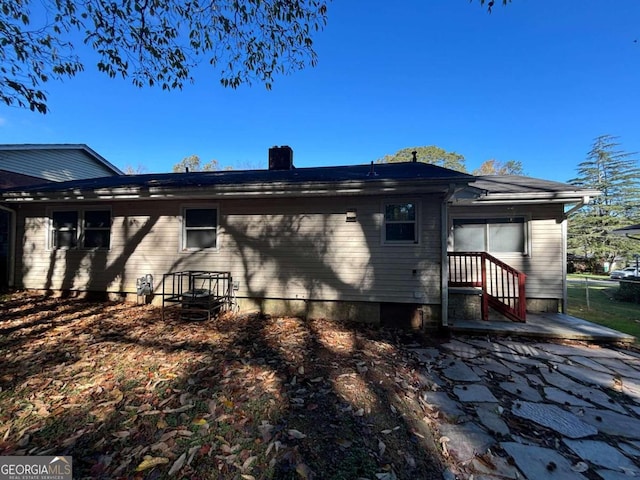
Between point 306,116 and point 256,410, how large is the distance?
14.4 meters

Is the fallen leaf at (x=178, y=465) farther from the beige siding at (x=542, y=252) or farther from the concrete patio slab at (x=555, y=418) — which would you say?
the beige siding at (x=542, y=252)

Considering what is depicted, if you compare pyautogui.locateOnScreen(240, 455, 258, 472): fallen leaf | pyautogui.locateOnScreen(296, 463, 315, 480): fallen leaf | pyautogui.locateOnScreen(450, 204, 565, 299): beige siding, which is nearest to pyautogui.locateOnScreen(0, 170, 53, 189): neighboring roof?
pyautogui.locateOnScreen(240, 455, 258, 472): fallen leaf

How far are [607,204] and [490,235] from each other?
96.8ft

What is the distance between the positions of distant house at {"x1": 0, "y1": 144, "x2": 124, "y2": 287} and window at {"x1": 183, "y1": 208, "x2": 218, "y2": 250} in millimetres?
8050

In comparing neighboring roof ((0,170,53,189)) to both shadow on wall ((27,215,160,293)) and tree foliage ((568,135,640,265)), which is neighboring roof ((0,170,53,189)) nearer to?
shadow on wall ((27,215,160,293))

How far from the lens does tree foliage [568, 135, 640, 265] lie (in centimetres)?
2355

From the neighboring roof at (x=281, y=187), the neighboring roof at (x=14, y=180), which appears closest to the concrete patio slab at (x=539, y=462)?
the neighboring roof at (x=281, y=187)

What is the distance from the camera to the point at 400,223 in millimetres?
5641

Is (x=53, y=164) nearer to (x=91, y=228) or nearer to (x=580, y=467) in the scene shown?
(x=91, y=228)

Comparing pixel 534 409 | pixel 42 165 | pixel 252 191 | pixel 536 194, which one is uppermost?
pixel 42 165

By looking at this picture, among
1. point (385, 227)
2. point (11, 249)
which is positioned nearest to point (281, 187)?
point (385, 227)

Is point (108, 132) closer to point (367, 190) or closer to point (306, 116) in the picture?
point (306, 116)

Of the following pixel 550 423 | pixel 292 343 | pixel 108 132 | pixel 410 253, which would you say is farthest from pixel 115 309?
pixel 108 132

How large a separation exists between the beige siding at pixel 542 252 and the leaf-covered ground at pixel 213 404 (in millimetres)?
4453
